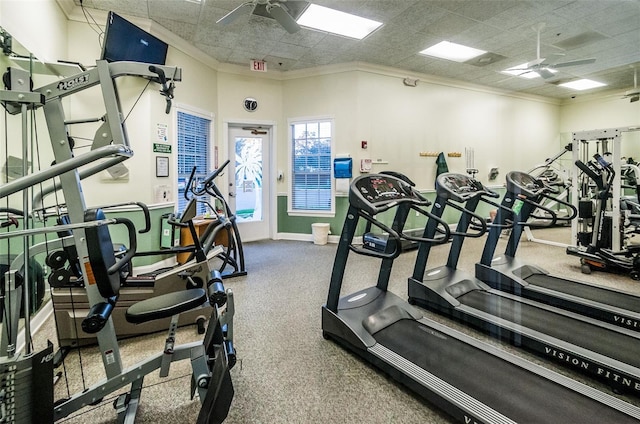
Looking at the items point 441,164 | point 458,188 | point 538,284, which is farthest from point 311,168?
point 538,284

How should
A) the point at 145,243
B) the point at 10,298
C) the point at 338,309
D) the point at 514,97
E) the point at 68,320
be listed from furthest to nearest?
1. the point at 514,97
2. the point at 145,243
3. the point at 338,309
4. the point at 68,320
5. the point at 10,298

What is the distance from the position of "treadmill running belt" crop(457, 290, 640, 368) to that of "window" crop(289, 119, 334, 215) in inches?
138

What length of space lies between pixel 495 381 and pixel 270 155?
5.31 meters

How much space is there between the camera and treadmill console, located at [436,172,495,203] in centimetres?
289

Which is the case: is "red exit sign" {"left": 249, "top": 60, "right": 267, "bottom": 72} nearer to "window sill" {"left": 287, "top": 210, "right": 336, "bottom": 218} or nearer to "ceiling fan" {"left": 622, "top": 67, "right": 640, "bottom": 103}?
"window sill" {"left": 287, "top": 210, "right": 336, "bottom": 218}

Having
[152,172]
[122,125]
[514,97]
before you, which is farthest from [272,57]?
[514,97]

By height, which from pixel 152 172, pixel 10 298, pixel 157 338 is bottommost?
pixel 157 338

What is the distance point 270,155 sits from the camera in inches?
249

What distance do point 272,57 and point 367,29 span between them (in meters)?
1.68

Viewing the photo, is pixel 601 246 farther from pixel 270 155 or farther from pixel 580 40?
pixel 270 155

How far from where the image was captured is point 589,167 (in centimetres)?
448

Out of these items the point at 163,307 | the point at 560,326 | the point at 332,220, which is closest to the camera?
the point at 163,307

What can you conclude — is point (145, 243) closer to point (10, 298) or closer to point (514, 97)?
point (10, 298)

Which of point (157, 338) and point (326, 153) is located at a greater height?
point (326, 153)
